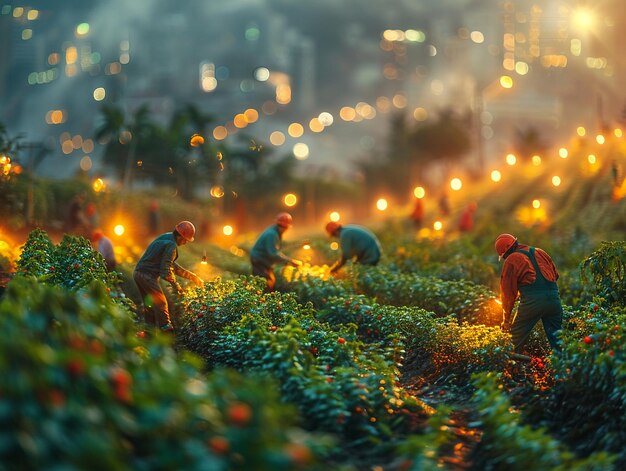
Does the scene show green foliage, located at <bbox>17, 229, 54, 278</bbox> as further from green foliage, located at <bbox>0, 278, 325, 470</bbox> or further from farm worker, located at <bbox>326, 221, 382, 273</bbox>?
green foliage, located at <bbox>0, 278, 325, 470</bbox>

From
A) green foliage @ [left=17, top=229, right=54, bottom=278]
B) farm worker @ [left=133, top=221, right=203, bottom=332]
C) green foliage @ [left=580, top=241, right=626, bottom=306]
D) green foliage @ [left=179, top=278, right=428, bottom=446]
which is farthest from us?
farm worker @ [left=133, top=221, right=203, bottom=332]

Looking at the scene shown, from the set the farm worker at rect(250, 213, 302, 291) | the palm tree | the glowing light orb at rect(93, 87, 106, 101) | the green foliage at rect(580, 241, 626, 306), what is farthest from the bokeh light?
the green foliage at rect(580, 241, 626, 306)

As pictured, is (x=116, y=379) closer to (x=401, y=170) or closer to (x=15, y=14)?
(x=401, y=170)

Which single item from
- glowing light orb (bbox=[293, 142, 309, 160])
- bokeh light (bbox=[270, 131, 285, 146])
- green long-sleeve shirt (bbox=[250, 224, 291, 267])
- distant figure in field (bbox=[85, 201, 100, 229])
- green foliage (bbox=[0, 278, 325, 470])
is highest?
green foliage (bbox=[0, 278, 325, 470])

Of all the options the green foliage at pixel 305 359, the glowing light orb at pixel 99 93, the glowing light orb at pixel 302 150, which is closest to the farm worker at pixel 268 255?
the green foliage at pixel 305 359

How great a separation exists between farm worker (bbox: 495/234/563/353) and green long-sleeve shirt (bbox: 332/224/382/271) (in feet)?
23.5

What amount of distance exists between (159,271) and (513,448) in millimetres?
7697

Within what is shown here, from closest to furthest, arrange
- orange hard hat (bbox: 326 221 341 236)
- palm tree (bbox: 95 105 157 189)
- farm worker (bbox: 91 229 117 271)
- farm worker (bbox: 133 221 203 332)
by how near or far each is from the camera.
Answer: farm worker (bbox: 133 221 203 332) < farm worker (bbox: 91 229 117 271) < orange hard hat (bbox: 326 221 341 236) < palm tree (bbox: 95 105 157 189)

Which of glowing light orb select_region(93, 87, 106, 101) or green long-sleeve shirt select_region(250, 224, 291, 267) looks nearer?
green long-sleeve shirt select_region(250, 224, 291, 267)

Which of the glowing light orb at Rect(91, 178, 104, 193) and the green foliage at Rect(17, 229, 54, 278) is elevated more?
the green foliage at Rect(17, 229, 54, 278)

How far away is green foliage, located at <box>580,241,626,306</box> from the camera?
13.4 metres

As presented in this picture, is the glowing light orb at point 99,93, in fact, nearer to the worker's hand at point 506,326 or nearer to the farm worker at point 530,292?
the worker's hand at point 506,326

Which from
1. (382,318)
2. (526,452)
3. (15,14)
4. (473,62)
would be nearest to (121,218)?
(382,318)

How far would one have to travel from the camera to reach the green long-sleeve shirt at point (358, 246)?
19812 millimetres
